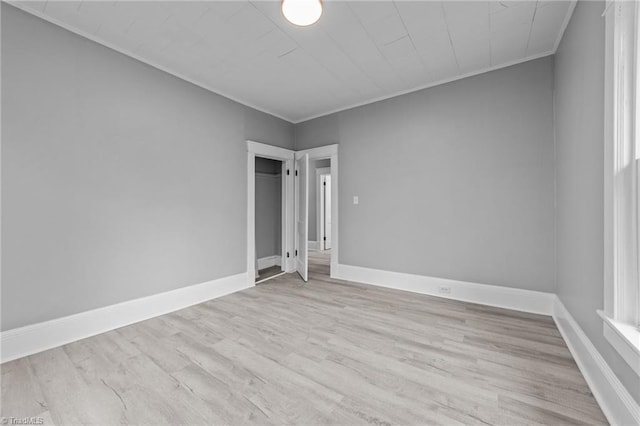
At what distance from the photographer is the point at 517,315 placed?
8.57 feet

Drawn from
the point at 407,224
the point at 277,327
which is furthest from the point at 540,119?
the point at 277,327

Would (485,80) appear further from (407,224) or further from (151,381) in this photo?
(151,381)

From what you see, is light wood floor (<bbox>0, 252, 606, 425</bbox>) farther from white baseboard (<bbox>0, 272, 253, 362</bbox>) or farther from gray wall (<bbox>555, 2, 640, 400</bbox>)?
gray wall (<bbox>555, 2, 640, 400</bbox>)

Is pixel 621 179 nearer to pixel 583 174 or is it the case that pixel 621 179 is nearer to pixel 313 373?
pixel 583 174

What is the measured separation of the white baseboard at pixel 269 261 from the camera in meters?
4.77

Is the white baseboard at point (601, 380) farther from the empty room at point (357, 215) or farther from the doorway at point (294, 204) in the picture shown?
the doorway at point (294, 204)

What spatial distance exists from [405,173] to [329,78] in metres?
1.58

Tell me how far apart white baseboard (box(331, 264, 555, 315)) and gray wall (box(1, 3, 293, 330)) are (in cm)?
204

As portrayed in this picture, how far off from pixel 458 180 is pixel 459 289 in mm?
1326

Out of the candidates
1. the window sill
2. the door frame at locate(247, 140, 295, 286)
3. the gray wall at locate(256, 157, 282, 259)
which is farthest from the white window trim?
the gray wall at locate(256, 157, 282, 259)

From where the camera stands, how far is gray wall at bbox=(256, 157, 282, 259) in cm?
475

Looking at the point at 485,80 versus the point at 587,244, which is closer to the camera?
the point at 587,244

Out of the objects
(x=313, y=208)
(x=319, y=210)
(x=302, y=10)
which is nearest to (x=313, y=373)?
(x=302, y=10)

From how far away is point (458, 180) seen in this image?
3.10 metres
